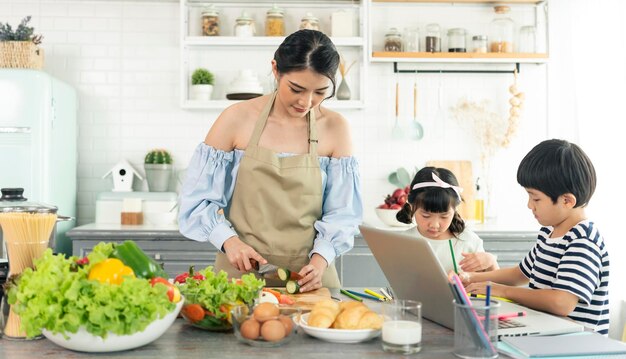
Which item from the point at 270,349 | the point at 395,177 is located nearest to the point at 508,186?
the point at 395,177

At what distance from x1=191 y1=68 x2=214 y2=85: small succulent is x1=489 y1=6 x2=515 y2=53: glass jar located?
6.30 ft

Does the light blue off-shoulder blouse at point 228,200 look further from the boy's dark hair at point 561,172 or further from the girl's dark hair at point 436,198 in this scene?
the boy's dark hair at point 561,172

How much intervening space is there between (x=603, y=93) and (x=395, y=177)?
1455 millimetres

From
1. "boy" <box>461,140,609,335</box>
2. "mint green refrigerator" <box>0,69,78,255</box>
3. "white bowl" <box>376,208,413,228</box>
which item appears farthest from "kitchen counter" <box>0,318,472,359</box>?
"mint green refrigerator" <box>0,69,78,255</box>

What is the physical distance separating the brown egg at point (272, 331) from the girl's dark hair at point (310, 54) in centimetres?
96

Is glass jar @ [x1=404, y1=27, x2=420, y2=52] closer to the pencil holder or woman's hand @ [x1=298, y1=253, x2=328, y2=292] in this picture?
woman's hand @ [x1=298, y1=253, x2=328, y2=292]

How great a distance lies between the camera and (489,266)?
260 centimetres

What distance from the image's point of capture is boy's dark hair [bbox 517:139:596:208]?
2207 mm

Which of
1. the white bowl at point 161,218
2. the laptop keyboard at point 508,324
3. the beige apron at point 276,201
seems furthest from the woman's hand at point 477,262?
the white bowl at point 161,218

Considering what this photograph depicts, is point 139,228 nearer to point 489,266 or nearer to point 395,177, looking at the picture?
point 395,177

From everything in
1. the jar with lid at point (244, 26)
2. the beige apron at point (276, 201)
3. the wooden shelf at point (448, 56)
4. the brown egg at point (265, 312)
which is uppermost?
the jar with lid at point (244, 26)

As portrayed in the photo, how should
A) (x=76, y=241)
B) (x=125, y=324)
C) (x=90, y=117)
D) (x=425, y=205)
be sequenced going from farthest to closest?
(x=90, y=117) → (x=76, y=241) → (x=425, y=205) → (x=125, y=324)

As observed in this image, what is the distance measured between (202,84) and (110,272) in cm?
337

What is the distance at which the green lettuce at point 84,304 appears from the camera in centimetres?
153
